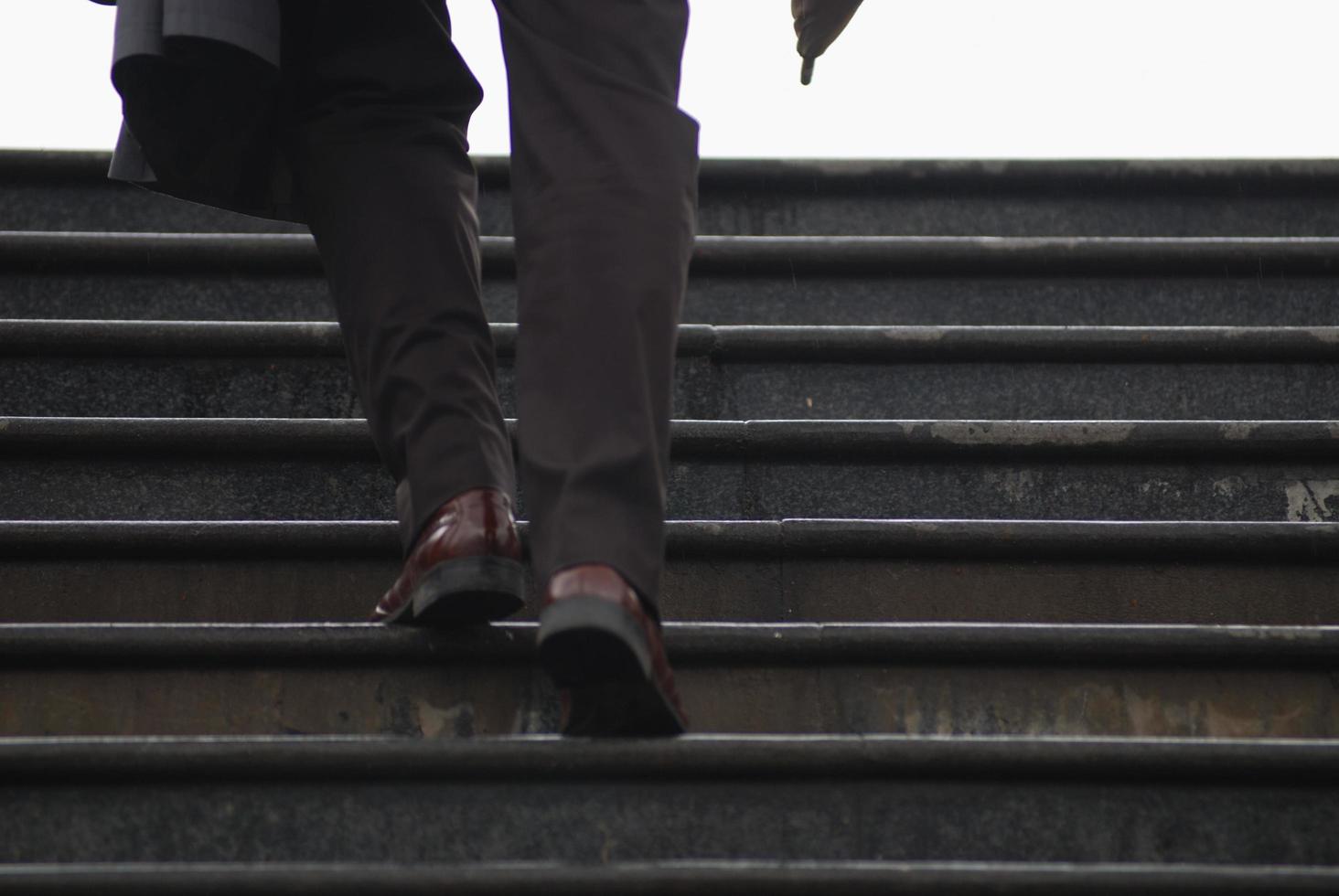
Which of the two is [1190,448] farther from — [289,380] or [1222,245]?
[289,380]

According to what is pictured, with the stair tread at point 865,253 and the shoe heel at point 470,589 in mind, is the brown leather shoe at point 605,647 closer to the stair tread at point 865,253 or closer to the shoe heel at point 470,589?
the shoe heel at point 470,589

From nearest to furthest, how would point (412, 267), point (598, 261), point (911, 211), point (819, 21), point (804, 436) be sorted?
point (598, 261), point (412, 267), point (819, 21), point (804, 436), point (911, 211)

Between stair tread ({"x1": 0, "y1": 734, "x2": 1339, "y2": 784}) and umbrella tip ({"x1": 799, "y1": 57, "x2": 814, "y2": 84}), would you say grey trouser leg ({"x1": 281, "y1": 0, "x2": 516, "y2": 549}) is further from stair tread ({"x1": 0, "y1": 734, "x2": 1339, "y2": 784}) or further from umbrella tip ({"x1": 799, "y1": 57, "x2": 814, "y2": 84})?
umbrella tip ({"x1": 799, "y1": 57, "x2": 814, "y2": 84})

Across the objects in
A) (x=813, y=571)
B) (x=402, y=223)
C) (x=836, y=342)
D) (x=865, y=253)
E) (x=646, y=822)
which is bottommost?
(x=646, y=822)

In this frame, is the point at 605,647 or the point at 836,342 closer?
the point at 605,647

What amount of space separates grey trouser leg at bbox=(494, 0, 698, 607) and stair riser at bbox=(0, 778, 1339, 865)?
27 cm

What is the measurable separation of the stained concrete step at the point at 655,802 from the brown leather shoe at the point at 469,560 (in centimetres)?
16

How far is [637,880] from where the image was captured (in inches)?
52.0

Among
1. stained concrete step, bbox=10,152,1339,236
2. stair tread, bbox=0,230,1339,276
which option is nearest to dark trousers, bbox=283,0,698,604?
stair tread, bbox=0,230,1339,276

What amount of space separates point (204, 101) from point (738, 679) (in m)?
0.98

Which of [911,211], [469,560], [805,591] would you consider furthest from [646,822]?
[911,211]

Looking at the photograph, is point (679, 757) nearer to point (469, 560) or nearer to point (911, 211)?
point (469, 560)

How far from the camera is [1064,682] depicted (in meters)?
1.70

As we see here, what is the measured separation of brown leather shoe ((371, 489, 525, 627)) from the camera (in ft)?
4.85
